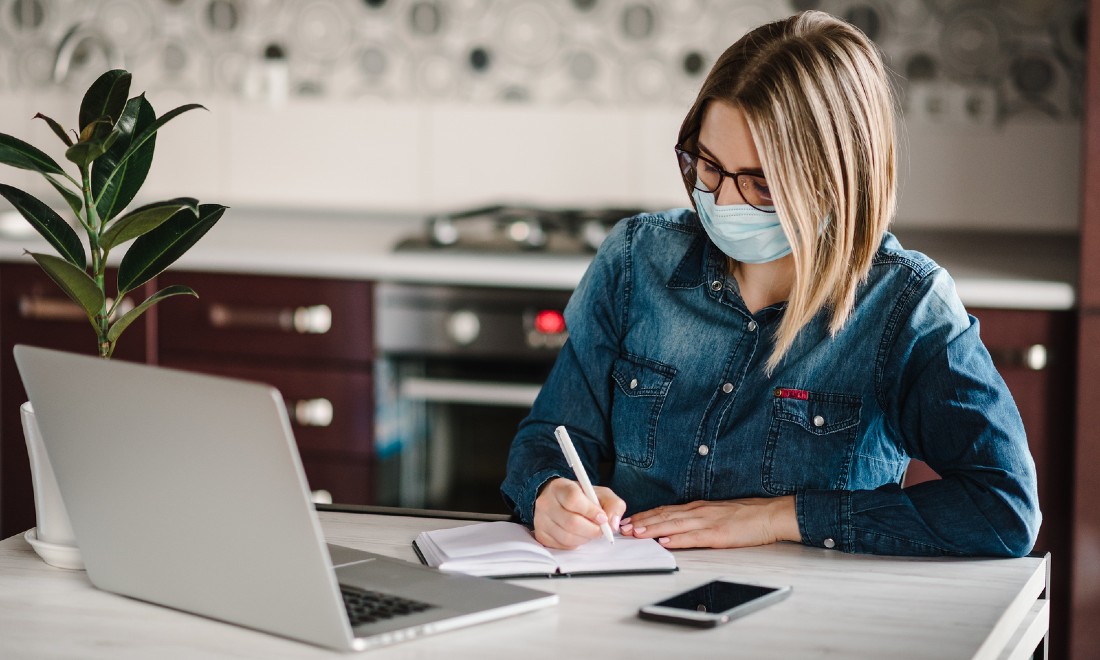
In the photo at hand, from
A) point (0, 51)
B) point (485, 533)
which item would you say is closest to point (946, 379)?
point (485, 533)

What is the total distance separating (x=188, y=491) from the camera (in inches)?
41.3

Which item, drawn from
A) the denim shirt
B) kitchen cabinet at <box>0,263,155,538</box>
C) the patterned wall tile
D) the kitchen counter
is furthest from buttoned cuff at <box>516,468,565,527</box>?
the patterned wall tile

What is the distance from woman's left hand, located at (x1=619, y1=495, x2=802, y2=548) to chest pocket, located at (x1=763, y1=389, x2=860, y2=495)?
0.10 metres

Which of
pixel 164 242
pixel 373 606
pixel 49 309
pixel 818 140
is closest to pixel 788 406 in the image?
pixel 818 140

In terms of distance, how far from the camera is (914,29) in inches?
118

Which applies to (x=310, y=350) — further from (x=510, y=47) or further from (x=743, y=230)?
(x=743, y=230)

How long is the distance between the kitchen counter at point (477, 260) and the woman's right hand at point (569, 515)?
1305mm

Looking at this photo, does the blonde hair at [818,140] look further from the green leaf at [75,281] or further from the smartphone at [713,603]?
the green leaf at [75,281]

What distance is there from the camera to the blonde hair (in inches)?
54.9

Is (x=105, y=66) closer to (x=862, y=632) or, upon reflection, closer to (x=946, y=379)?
(x=946, y=379)

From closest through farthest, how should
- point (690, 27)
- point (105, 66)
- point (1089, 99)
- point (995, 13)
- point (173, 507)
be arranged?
point (173, 507) < point (1089, 99) < point (995, 13) < point (690, 27) < point (105, 66)

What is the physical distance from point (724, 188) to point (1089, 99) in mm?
1250

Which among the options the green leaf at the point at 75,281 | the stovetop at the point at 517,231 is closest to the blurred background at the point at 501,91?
the stovetop at the point at 517,231

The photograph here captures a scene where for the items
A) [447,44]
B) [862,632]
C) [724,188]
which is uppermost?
[447,44]
